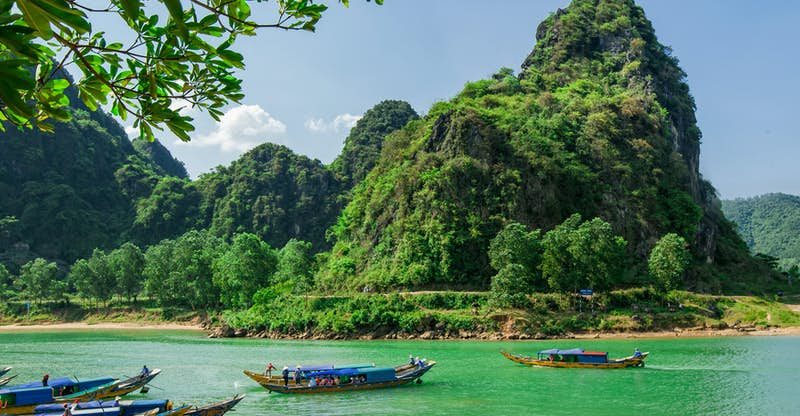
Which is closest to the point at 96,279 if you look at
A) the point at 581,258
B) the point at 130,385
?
the point at 130,385

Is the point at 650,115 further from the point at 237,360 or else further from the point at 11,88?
the point at 11,88

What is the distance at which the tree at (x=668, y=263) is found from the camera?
4378 centimetres

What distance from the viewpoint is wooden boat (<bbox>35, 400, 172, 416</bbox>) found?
51.0 ft

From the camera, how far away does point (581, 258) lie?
43.0 metres

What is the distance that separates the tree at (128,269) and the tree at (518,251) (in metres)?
41.7

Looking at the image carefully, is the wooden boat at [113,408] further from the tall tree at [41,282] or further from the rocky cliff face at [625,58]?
the rocky cliff face at [625,58]

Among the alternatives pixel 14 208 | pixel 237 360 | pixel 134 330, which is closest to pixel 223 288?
pixel 134 330

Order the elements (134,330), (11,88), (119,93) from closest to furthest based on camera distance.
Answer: (11,88), (119,93), (134,330)

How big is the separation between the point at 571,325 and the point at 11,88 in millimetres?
42660

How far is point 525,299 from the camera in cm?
4272

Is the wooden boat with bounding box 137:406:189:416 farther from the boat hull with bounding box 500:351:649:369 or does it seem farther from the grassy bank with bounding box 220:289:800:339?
the grassy bank with bounding box 220:289:800:339

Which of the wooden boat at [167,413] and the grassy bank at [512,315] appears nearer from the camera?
the wooden boat at [167,413]

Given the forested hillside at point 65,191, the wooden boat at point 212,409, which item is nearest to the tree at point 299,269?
the wooden boat at point 212,409

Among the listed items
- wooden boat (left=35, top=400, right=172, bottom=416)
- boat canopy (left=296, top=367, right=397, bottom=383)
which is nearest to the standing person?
boat canopy (left=296, top=367, right=397, bottom=383)
